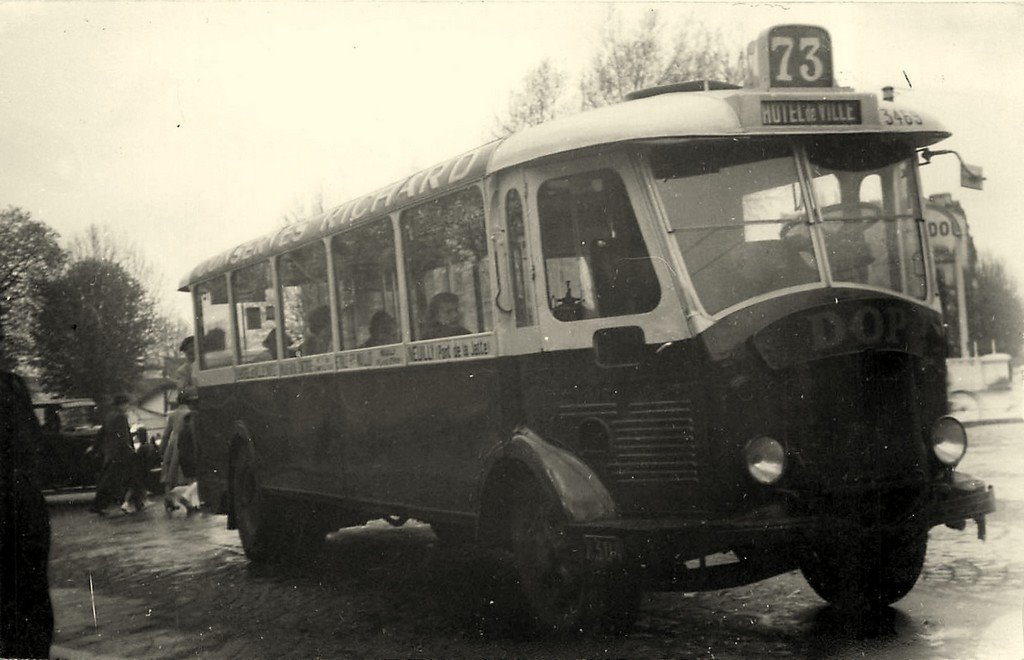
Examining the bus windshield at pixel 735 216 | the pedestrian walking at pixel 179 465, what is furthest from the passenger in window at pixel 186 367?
the bus windshield at pixel 735 216

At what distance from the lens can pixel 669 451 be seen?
6.11 meters

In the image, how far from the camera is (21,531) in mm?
4977

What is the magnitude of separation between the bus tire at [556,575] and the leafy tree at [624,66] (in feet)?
12.1

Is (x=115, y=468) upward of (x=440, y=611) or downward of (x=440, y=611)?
upward

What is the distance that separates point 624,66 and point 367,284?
4.19 meters

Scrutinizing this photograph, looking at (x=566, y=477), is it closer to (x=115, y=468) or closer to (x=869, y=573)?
(x=869, y=573)

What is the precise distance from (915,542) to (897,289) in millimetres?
1371

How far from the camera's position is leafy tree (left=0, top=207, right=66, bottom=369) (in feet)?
31.6

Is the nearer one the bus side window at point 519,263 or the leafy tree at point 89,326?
the bus side window at point 519,263

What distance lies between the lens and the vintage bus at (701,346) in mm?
5984

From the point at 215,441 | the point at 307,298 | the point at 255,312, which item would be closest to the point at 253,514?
the point at 215,441

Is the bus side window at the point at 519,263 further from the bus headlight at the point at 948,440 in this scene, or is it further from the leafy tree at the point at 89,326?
the leafy tree at the point at 89,326

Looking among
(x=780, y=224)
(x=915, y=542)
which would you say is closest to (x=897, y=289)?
(x=780, y=224)

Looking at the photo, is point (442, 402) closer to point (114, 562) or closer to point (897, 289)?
point (897, 289)
